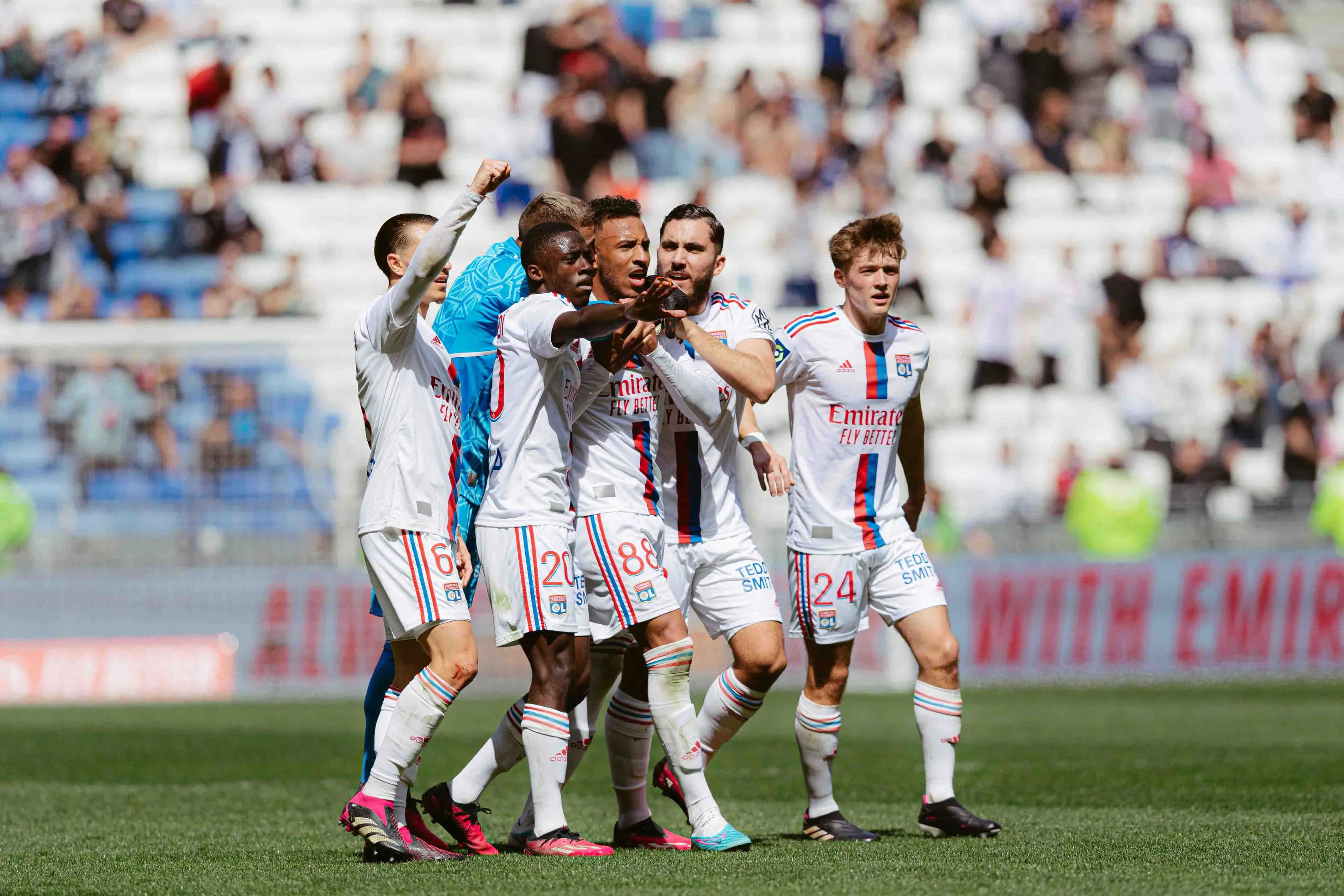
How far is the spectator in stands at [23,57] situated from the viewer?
2278 cm

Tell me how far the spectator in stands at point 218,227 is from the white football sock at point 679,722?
49.6 ft

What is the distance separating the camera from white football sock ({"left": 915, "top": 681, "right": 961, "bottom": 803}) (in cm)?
722

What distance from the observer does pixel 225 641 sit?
682 inches

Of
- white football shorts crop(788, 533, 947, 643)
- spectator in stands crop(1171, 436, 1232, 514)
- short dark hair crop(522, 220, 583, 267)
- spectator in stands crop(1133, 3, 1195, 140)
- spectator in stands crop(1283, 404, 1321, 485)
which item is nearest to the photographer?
short dark hair crop(522, 220, 583, 267)

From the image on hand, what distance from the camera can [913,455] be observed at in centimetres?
784

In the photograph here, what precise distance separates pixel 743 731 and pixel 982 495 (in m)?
5.63

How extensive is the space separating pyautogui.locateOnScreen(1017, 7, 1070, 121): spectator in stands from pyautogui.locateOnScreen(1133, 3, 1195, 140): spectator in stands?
1.06 meters

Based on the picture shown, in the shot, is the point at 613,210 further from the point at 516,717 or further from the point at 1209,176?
the point at 1209,176

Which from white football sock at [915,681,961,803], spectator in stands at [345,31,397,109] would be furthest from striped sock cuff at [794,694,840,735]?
spectator in stands at [345,31,397,109]

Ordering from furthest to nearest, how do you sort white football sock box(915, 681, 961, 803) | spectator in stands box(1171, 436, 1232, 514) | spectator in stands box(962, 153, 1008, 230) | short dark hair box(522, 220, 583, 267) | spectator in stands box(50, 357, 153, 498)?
spectator in stands box(962, 153, 1008, 230) < spectator in stands box(1171, 436, 1232, 514) < spectator in stands box(50, 357, 153, 498) < white football sock box(915, 681, 961, 803) < short dark hair box(522, 220, 583, 267)

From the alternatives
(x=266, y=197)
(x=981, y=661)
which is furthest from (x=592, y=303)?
(x=266, y=197)

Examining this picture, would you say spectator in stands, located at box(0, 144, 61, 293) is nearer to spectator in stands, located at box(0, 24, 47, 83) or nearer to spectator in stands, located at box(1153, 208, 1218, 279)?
spectator in stands, located at box(0, 24, 47, 83)

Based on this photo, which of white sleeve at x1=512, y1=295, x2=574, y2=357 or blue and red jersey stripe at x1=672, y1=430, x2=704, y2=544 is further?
blue and red jersey stripe at x1=672, y1=430, x2=704, y2=544

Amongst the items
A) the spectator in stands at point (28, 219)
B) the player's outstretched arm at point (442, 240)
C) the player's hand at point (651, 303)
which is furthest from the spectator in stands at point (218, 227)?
the player's hand at point (651, 303)
